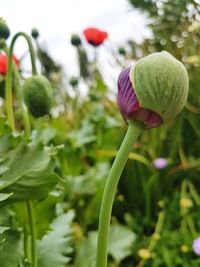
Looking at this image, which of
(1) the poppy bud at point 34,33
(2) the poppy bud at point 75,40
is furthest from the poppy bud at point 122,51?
(1) the poppy bud at point 34,33

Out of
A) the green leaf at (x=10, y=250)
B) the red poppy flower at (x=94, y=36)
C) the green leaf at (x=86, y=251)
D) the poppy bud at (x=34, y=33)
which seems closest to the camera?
the green leaf at (x=10, y=250)

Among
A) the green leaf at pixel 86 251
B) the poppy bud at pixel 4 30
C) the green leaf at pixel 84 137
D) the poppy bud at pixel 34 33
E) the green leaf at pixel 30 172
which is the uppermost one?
the poppy bud at pixel 4 30

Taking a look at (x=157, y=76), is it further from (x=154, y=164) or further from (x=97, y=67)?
(x=97, y=67)

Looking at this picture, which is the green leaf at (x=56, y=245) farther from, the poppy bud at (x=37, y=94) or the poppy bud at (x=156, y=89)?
the poppy bud at (x=156, y=89)

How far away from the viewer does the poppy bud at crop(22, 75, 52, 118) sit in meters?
0.78

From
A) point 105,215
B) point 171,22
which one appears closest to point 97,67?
point 171,22

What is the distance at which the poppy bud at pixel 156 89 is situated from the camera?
18.8 inches

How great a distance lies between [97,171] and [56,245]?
727mm

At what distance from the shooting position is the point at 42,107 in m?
0.79

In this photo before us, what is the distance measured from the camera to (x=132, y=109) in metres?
0.50

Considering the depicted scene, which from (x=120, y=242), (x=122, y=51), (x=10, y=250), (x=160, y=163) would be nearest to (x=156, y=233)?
(x=120, y=242)

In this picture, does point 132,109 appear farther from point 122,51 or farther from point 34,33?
point 122,51

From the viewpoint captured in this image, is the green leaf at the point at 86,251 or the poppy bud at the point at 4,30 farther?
the green leaf at the point at 86,251

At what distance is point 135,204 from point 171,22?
22.4 inches
